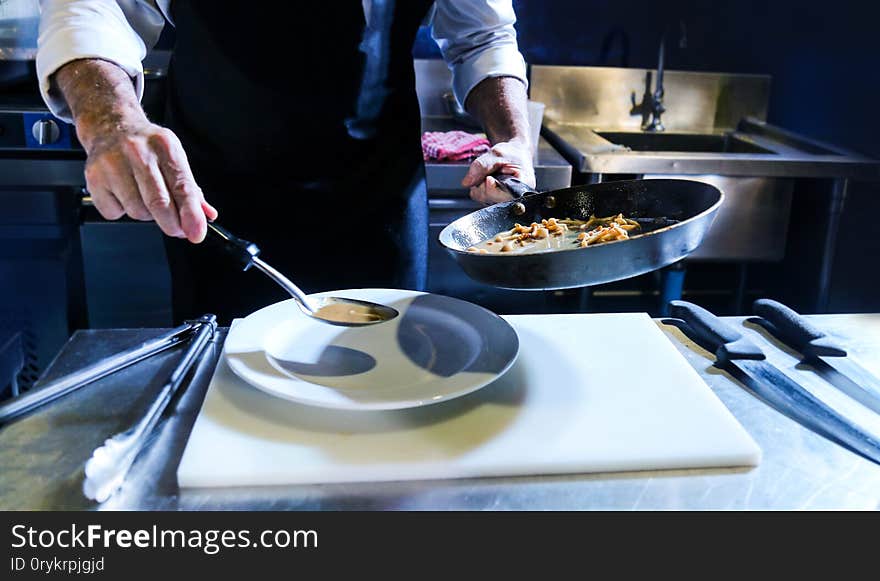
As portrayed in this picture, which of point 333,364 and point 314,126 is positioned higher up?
point 314,126

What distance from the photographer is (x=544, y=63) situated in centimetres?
278

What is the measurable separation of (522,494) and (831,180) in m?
1.85

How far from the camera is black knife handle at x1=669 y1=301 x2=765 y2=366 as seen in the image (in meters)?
0.96

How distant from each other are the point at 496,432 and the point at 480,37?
0.97m

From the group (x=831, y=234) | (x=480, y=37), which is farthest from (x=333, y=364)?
(x=831, y=234)

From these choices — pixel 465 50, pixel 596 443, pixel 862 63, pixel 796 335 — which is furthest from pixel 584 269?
pixel 862 63

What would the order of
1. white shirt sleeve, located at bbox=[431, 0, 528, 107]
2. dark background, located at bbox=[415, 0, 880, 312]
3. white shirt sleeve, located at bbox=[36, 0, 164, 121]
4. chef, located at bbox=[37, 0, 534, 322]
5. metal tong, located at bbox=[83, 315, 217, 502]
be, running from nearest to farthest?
1. metal tong, located at bbox=[83, 315, 217, 502]
2. white shirt sleeve, located at bbox=[36, 0, 164, 121]
3. chef, located at bbox=[37, 0, 534, 322]
4. white shirt sleeve, located at bbox=[431, 0, 528, 107]
5. dark background, located at bbox=[415, 0, 880, 312]

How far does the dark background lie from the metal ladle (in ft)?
5.98

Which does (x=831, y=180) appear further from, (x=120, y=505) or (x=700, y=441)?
(x=120, y=505)

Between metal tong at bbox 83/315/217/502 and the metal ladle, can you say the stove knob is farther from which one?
metal tong at bbox 83/315/217/502

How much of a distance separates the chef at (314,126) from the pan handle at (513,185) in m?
0.02

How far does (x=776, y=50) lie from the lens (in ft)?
9.04

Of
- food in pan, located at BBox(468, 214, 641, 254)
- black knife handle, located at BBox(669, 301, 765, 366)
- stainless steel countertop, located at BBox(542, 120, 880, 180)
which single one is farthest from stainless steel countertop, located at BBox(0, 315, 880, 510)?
stainless steel countertop, located at BBox(542, 120, 880, 180)

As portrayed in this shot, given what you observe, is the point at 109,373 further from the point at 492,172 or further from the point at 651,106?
the point at 651,106
